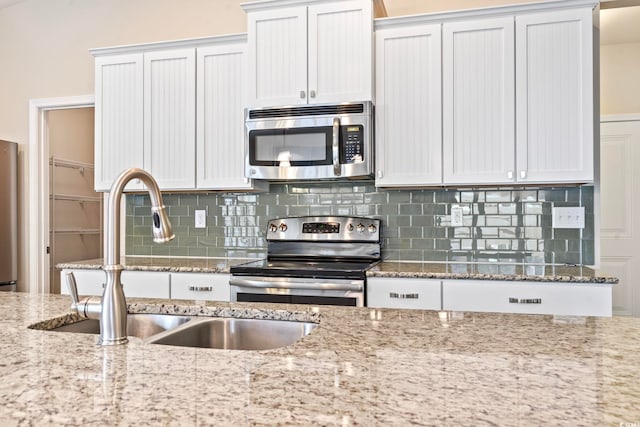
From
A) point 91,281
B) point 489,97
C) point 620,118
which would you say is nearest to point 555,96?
point 489,97

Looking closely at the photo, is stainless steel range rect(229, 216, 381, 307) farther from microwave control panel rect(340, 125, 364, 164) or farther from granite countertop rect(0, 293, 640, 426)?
granite countertop rect(0, 293, 640, 426)

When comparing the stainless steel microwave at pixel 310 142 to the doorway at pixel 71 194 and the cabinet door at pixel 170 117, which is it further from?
the doorway at pixel 71 194

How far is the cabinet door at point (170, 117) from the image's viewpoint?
333 cm

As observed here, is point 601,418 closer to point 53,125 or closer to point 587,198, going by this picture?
point 587,198

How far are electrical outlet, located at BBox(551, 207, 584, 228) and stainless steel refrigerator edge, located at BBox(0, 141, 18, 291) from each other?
3.93 m

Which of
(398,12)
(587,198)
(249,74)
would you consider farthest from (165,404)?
(398,12)

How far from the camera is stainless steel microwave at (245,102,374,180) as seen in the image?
2951 mm

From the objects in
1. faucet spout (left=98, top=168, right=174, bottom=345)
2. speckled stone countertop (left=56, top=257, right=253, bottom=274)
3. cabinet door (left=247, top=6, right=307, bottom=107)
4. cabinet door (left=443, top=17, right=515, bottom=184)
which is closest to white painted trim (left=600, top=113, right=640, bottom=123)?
cabinet door (left=443, top=17, right=515, bottom=184)

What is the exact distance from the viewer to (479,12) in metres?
2.84

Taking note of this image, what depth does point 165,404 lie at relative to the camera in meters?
0.74

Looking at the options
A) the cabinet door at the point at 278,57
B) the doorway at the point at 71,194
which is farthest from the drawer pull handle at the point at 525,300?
the doorway at the point at 71,194

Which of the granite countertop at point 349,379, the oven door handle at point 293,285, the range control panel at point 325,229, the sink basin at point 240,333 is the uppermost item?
the range control panel at point 325,229

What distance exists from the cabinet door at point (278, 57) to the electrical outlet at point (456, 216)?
1.16 meters

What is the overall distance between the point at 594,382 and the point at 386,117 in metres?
2.34
